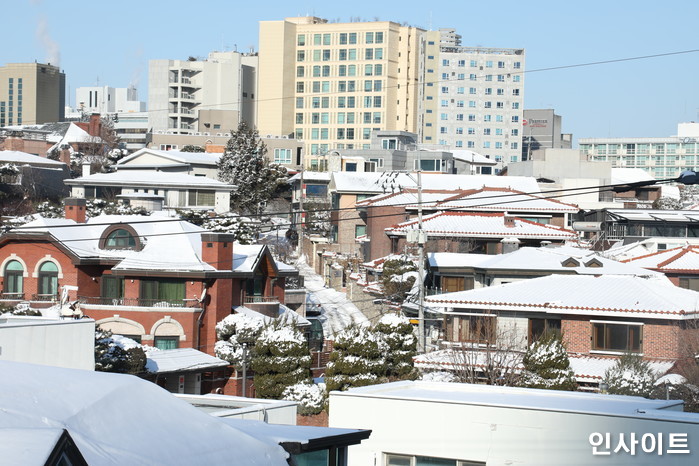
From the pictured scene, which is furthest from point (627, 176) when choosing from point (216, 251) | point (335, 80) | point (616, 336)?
point (616, 336)

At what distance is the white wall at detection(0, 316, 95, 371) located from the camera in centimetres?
2067

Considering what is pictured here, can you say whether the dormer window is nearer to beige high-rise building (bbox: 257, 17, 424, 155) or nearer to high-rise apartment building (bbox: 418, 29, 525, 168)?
beige high-rise building (bbox: 257, 17, 424, 155)

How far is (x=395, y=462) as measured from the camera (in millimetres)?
18625

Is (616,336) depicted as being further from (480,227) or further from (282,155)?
(282,155)

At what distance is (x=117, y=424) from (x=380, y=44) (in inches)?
5421

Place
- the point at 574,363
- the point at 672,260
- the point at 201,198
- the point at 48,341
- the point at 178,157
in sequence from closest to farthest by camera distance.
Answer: the point at 48,341, the point at 574,363, the point at 672,260, the point at 201,198, the point at 178,157

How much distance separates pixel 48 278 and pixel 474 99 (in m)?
112

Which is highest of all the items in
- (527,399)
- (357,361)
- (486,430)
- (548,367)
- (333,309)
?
(527,399)

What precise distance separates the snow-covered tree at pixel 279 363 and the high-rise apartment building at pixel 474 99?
114753 millimetres

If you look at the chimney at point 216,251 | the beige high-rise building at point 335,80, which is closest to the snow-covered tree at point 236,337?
the chimney at point 216,251

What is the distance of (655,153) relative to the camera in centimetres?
19550

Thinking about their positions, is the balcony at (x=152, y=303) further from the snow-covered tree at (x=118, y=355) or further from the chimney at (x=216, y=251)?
the snow-covered tree at (x=118, y=355)

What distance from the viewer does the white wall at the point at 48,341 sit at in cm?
2067

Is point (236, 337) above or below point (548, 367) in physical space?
below
